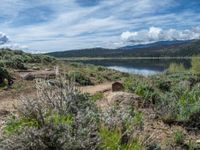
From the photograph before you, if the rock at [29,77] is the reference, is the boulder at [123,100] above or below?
above

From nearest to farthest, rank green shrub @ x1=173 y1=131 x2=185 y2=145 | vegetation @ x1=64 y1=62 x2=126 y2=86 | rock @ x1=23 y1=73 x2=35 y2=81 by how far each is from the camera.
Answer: green shrub @ x1=173 y1=131 x2=185 y2=145
rock @ x1=23 y1=73 x2=35 y2=81
vegetation @ x1=64 y1=62 x2=126 y2=86

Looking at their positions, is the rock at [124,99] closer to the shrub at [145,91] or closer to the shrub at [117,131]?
the shrub at [145,91]

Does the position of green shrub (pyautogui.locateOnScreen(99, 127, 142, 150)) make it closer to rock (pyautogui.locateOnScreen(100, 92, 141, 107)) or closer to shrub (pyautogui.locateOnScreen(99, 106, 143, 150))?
shrub (pyautogui.locateOnScreen(99, 106, 143, 150))

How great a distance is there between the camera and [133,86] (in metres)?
12.0

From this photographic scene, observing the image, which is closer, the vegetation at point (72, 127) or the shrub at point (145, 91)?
the vegetation at point (72, 127)

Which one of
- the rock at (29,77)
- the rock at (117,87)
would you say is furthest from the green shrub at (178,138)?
the rock at (29,77)

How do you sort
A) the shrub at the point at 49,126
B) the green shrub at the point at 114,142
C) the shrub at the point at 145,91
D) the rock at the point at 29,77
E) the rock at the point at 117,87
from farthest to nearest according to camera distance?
1. the rock at the point at 29,77
2. the rock at the point at 117,87
3. the shrub at the point at 145,91
4. the green shrub at the point at 114,142
5. the shrub at the point at 49,126

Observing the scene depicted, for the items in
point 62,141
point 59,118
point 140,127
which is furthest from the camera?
point 140,127

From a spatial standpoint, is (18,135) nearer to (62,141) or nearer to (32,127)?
(32,127)

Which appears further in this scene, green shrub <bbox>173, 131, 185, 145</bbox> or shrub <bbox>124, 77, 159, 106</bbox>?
shrub <bbox>124, 77, 159, 106</bbox>

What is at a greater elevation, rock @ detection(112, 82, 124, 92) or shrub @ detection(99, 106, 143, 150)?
shrub @ detection(99, 106, 143, 150)

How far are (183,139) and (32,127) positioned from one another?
139 inches

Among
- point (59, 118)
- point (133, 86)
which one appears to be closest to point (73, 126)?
point (59, 118)

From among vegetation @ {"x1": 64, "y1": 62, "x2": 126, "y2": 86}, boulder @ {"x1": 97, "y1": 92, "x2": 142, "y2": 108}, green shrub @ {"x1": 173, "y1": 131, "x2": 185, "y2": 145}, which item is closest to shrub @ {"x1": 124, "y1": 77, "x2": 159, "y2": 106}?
boulder @ {"x1": 97, "y1": 92, "x2": 142, "y2": 108}
